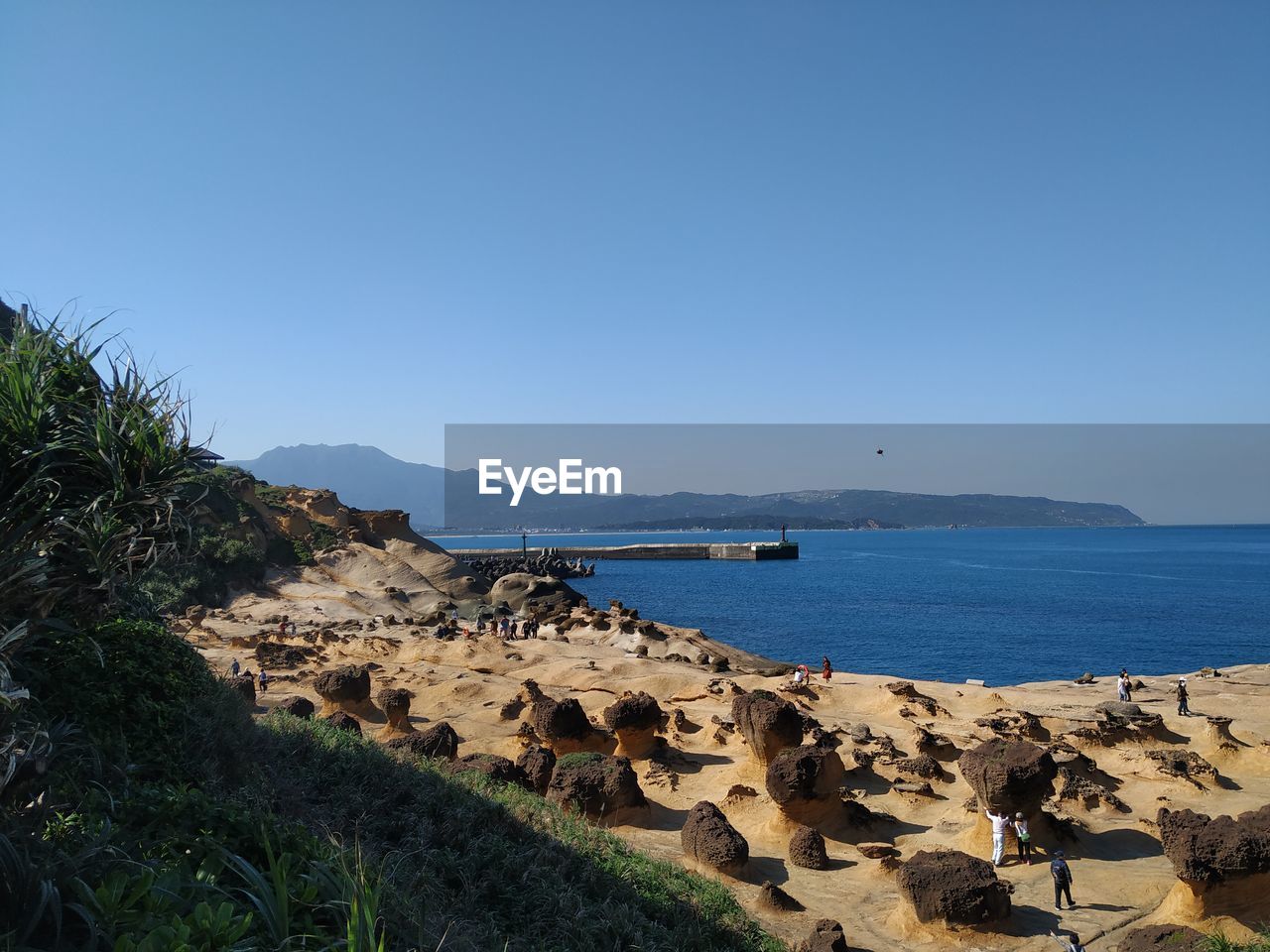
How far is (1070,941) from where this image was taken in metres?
13.9

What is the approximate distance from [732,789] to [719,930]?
10.5m

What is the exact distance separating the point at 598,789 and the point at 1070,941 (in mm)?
10772

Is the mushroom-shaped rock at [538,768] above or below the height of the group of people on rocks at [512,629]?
above

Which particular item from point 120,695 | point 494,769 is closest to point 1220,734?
point 494,769

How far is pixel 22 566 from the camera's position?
7016 millimetres

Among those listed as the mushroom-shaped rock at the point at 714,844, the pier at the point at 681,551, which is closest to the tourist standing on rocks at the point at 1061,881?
the mushroom-shaped rock at the point at 714,844

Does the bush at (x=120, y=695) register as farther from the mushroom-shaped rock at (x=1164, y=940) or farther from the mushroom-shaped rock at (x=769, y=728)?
the mushroom-shaped rock at (x=769, y=728)

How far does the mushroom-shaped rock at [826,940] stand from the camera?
44.8 ft

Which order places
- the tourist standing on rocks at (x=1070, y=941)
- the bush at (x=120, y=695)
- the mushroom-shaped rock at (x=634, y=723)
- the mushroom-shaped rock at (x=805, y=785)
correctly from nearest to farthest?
the bush at (x=120, y=695), the tourist standing on rocks at (x=1070, y=941), the mushroom-shaped rock at (x=805, y=785), the mushroom-shaped rock at (x=634, y=723)

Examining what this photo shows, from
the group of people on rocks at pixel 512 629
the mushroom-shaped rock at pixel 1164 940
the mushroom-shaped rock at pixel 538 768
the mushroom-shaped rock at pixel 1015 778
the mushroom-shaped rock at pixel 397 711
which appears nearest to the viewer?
the mushroom-shaped rock at pixel 1164 940

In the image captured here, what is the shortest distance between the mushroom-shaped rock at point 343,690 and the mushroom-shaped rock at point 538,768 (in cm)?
1011

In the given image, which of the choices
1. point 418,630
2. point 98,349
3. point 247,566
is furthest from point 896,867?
point 247,566

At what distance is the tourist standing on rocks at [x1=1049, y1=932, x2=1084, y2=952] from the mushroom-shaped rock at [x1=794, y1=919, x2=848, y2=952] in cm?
373

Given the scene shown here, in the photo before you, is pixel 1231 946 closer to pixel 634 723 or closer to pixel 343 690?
pixel 634 723
